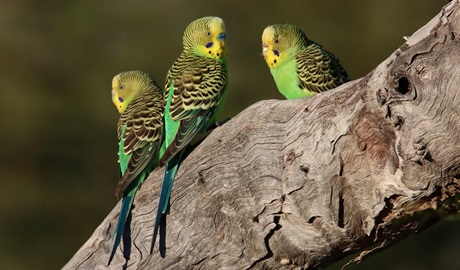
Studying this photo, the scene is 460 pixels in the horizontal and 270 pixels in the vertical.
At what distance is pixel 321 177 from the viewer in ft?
15.1

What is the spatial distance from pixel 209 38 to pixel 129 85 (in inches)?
23.6

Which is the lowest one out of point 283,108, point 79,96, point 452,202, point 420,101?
point 452,202

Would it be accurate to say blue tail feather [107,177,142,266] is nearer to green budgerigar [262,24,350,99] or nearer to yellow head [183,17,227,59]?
yellow head [183,17,227,59]

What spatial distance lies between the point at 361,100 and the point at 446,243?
7.36 m

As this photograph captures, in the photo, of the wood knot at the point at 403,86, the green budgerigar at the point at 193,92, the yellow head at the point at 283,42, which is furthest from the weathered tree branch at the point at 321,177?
the yellow head at the point at 283,42

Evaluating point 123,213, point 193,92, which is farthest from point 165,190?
point 193,92

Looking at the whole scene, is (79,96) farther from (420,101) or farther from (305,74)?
(420,101)

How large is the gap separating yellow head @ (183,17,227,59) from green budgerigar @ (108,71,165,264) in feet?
1.30

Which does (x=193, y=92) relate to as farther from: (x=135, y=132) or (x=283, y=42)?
(x=283, y=42)

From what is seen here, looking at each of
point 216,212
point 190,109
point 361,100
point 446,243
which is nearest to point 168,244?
point 216,212

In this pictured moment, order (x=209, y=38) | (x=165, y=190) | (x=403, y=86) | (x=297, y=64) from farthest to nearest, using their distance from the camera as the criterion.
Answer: (x=297, y=64)
(x=209, y=38)
(x=165, y=190)
(x=403, y=86)

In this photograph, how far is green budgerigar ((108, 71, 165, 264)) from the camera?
528 cm

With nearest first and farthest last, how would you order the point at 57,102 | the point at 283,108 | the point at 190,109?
the point at 283,108 → the point at 190,109 → the point at 57,102

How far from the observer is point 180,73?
5.77m
